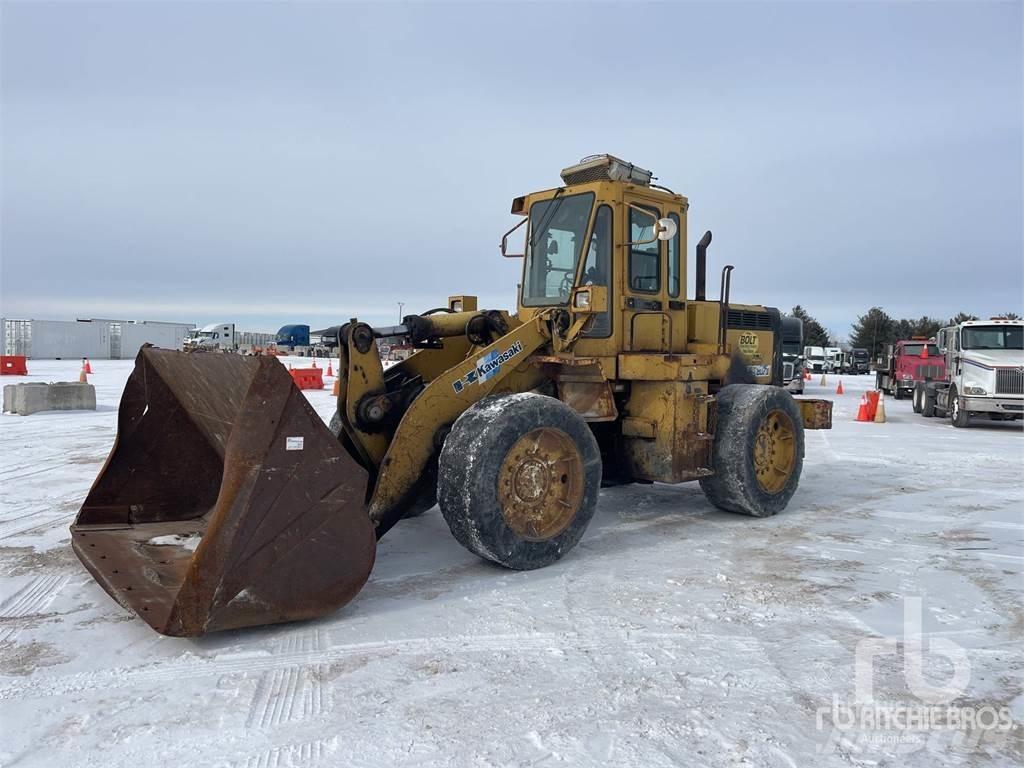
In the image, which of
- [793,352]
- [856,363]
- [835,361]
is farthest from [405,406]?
[856,363]

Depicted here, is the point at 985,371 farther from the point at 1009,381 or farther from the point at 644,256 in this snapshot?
the point at 644,256

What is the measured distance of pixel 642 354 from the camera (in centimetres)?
643

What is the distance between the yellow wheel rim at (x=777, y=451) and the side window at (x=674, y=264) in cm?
142

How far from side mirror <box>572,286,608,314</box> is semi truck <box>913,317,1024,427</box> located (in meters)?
12.5

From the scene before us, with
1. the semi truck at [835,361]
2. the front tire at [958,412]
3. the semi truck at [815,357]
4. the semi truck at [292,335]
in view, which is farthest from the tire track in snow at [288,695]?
the semi truck at [835,361]

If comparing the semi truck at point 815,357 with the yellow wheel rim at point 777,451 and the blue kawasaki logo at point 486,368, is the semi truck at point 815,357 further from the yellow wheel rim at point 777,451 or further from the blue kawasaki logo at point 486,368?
the blue kawasaki logo at point 486,368

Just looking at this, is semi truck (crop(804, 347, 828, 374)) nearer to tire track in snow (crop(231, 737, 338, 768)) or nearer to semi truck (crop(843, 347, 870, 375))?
semi truck (crop(843, 347, 870, 375))

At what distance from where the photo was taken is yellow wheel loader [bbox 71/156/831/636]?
400 cm

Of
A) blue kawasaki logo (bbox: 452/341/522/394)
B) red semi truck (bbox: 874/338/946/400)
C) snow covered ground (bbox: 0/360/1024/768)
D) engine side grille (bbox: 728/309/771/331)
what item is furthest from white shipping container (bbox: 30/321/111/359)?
blue kawasaki logo (bbox: 452/341/522/394)

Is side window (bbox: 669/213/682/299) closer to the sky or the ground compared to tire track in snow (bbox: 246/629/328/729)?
closer to the sky

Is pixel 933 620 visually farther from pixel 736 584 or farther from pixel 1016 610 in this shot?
pixel 736 584

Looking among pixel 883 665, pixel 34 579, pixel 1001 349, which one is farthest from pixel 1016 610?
pixel 1001 349

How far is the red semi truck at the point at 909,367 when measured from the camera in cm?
1945

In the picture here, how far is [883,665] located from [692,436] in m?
2.91
